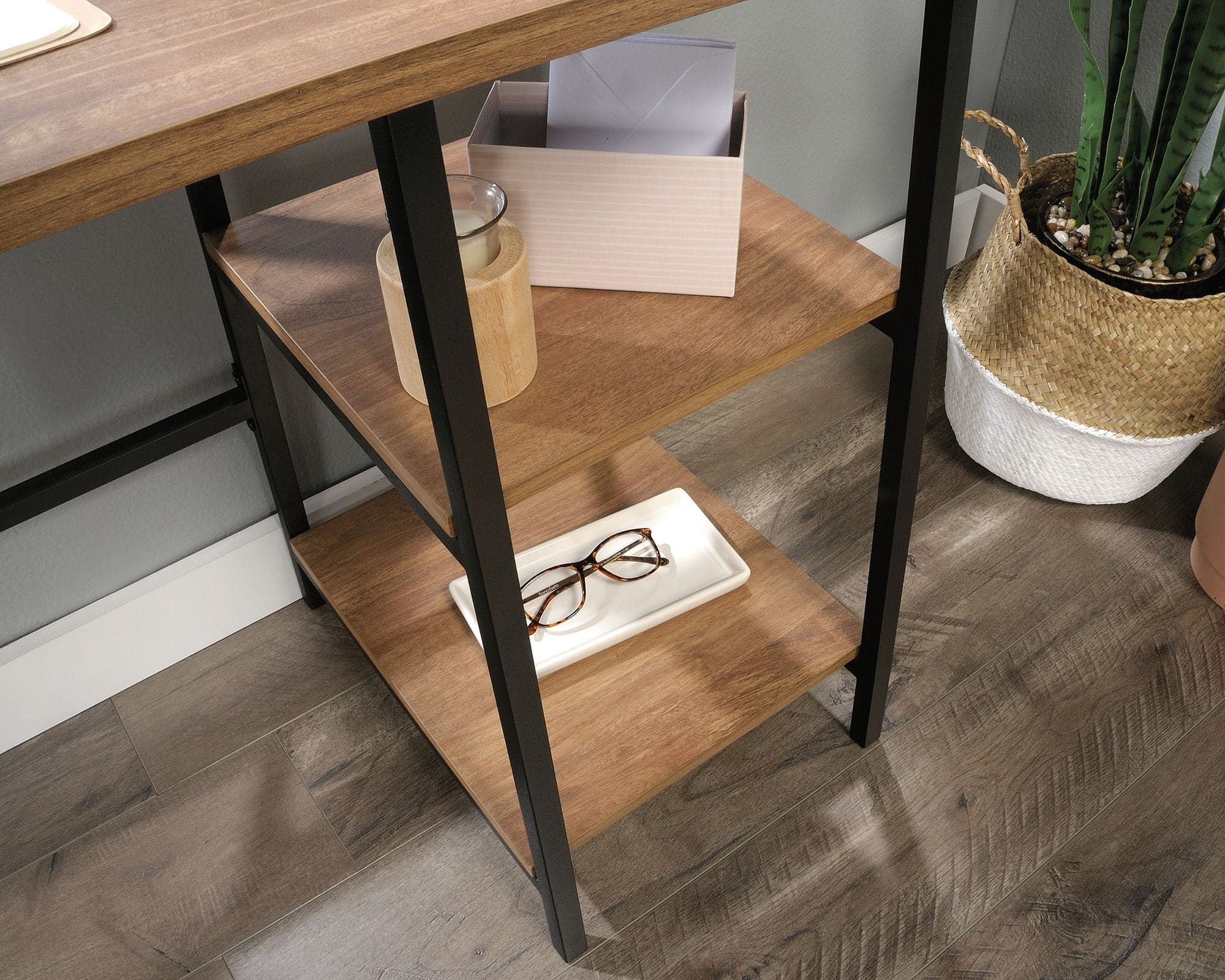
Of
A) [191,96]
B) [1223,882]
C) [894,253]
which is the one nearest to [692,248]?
[191,96]

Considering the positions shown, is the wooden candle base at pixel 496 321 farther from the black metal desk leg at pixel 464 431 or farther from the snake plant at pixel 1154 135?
the snake plant at pixel 1154 135

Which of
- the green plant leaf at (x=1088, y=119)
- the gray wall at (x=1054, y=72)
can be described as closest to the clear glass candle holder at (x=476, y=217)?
the green plant leaf at (x=1088, y=119)

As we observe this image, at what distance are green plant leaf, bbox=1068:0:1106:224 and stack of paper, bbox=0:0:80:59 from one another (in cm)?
94

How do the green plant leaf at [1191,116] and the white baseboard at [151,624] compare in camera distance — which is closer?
the green plant leaf at [1191,116]

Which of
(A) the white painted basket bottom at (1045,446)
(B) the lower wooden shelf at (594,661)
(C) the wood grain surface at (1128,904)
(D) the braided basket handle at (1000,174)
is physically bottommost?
(C) the wood grain surface at (1128,904)

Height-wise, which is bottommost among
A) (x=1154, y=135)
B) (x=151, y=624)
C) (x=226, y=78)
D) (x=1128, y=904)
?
(x=1128, y=904)

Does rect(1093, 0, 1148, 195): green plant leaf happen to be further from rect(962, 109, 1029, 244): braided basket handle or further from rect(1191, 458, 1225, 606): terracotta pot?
rect(1191, 458, 1225, 606): terracotta pot

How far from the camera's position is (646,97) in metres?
0.73

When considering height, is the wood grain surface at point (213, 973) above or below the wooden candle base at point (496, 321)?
below

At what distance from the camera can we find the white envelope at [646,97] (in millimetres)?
721

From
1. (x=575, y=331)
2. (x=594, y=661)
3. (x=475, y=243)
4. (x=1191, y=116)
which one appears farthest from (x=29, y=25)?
(x=1191, y=116)

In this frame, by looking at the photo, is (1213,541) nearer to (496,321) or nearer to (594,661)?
(594,661)

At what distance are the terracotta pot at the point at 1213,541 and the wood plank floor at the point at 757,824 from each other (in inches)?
0.8

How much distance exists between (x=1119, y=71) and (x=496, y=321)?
0.82 metres
